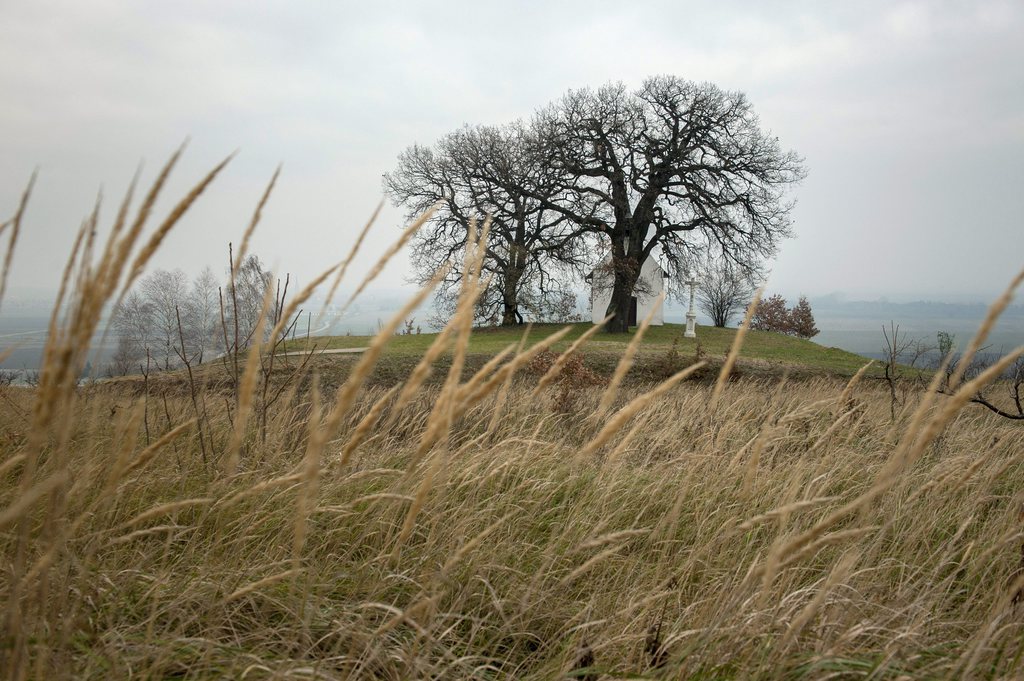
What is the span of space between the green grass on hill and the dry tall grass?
10.5 meters

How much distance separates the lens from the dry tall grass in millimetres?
1342

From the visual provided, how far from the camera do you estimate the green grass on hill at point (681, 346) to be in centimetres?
1758

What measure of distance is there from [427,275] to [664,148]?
10.6 m

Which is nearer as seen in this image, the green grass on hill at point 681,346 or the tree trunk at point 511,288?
the green grass on hill at point 681,346

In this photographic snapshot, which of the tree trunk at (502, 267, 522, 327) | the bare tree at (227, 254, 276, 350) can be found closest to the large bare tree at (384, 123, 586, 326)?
the tree trunk at (502, 267, 522, 327)

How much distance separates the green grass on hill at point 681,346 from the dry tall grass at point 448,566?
10.5m

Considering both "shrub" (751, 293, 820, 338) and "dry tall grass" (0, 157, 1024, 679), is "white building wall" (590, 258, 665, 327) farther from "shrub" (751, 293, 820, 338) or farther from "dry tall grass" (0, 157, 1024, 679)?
"dry tall grass" (0, 157, 1024, 679)

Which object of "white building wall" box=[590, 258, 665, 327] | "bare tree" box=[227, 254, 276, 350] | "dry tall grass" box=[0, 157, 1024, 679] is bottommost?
"dry tall grass" box=[0, 157, 1024, 679]

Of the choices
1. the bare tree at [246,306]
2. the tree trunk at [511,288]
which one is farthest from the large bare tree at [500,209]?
the bare tree at [246,306]

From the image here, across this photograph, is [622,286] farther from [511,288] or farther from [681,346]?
[511,288]

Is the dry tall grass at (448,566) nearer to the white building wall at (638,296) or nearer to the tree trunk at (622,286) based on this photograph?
the tree trunk at (622,286)

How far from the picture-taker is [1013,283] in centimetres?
126

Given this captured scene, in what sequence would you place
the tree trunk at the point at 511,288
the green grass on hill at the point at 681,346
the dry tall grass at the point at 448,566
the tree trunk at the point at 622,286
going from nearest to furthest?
the dry tall grass at the point at 448,566 < the green grass on hill at the point at 681,346 < the tree trunk at the point at 622,286 < the tree trunk at the point at 511,288

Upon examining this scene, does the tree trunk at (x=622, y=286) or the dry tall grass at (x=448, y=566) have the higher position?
the tree trunk at (x=622, y=286)
